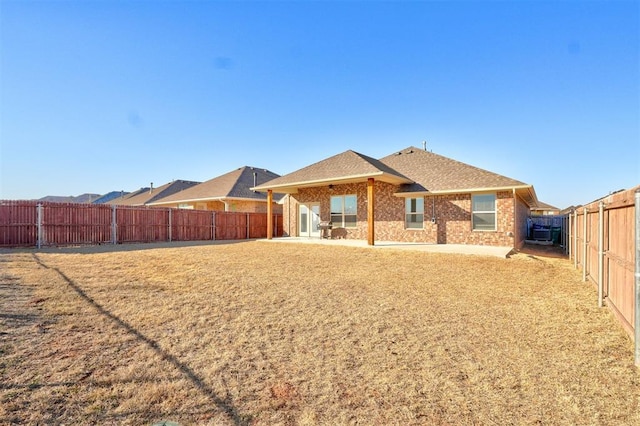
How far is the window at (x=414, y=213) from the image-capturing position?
1562cm

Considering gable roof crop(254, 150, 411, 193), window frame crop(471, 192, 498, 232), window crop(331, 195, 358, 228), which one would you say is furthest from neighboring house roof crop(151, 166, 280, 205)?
window frame crop(471, 192, 498, 232)

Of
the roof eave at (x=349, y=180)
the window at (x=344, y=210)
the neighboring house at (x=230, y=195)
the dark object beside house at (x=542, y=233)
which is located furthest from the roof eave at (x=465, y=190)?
the neighboring house at (x=230, y=195)

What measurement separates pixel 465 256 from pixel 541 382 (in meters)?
8.44

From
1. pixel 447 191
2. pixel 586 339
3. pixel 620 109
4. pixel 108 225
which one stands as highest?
pixel 620 109

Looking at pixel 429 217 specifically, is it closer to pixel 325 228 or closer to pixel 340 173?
pixel 340 173

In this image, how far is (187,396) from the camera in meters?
2.67

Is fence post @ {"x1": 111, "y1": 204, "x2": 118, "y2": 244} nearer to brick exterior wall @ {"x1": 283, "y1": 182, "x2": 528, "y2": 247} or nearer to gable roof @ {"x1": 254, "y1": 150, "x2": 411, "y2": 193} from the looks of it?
gable roof @ {"x1": 254, "y1": 150, "x2": 411, "y2": 193}

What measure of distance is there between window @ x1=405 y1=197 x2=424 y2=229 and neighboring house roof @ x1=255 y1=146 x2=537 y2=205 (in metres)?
0.67

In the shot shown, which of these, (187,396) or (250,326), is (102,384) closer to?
(187,396)

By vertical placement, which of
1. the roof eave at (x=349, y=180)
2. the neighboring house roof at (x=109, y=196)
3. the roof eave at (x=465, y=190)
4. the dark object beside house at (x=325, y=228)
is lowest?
the dark object beside house at (x=325, y=228)

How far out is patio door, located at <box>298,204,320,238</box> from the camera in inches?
758

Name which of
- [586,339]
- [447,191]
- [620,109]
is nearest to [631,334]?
[586,339]

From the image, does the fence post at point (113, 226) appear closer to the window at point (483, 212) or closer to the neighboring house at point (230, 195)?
the neighboring house at point (230, 195)

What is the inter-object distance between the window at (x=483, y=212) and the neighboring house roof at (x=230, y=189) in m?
15.5
